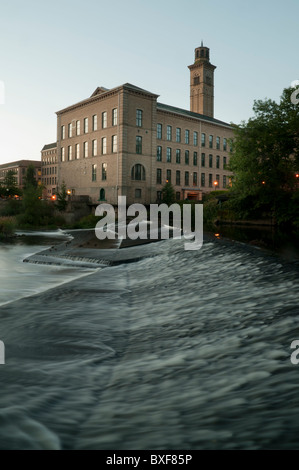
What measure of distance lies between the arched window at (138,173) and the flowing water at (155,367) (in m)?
40.6

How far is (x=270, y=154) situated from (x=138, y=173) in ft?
80.4

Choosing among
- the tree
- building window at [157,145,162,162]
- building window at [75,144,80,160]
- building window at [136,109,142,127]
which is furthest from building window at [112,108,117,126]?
the tree

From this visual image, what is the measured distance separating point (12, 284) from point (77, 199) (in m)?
38.5

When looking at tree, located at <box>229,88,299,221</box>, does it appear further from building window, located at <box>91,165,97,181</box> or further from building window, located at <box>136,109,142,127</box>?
building window, located at <box>91,165,97,181</box>

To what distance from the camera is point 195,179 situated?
60.7 m

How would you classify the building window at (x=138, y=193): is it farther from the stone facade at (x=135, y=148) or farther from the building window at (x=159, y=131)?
the building window at (x=159, y=131)

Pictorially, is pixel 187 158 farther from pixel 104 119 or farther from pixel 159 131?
pixel 104 119

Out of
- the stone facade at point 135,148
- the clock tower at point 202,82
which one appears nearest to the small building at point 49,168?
the clock tower at point 202,82

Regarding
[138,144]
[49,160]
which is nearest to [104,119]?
[138,144]

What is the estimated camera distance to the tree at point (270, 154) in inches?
1044

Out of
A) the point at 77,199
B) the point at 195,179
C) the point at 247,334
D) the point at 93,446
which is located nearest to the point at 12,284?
the point at 247,334

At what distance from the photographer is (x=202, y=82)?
8781 centimetres

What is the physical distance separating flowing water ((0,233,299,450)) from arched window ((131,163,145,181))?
40.6 meters
